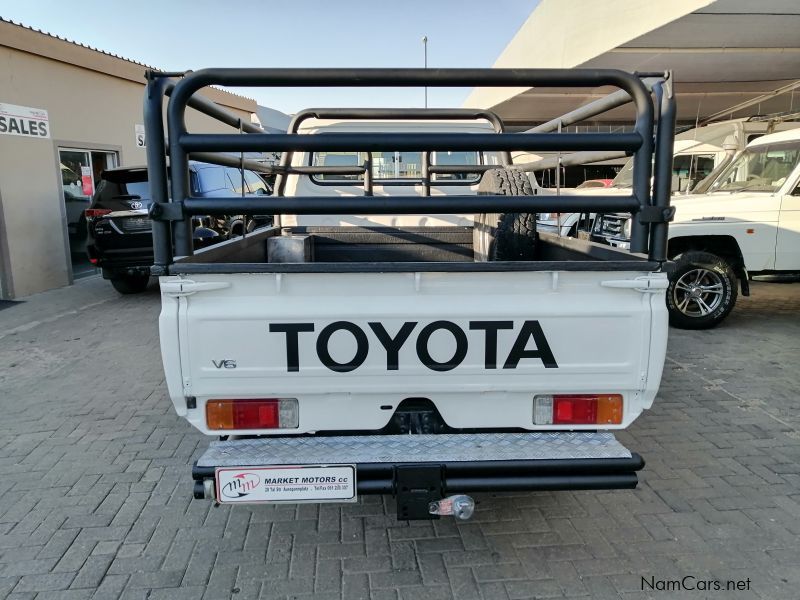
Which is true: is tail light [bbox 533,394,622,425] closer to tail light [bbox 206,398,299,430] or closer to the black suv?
tail light [bbox 206,398,299,430]

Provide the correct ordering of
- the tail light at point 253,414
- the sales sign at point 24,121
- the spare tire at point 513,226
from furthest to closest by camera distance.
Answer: the sales sign at point 24,121 → the spare tire at point 513,226 → the tail light at point 253,414

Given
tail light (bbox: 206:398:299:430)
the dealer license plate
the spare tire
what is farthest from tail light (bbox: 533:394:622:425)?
the spare tire

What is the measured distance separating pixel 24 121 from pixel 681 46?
39.6ft

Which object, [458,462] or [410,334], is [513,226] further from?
[458,462]

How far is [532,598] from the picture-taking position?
2.47m

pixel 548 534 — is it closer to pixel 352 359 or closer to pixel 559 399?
pixel 559 399

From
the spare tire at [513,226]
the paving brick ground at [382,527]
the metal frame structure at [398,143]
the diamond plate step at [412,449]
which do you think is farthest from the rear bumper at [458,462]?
the spare tire at [513,226]

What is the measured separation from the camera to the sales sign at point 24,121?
873cm

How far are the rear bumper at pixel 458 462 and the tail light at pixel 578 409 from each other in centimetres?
9

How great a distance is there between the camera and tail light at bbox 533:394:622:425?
2.49m

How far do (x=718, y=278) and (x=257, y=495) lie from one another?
6277 millimetres

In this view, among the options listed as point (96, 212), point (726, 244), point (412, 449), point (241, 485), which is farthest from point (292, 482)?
point (96, 212)

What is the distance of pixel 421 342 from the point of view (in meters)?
2.38

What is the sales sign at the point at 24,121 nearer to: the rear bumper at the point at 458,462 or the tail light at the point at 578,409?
the rear bumper at the point at 458,462
